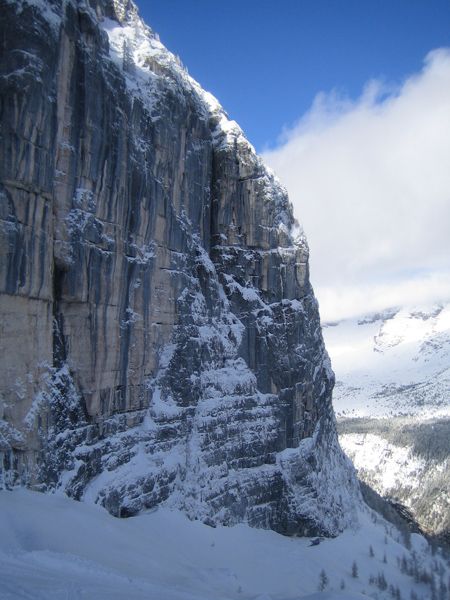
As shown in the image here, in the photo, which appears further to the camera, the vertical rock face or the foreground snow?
the vertical rock face

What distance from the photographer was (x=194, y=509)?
26906mm

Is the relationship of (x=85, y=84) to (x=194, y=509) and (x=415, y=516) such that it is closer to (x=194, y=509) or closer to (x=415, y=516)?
(x=194, y=509)

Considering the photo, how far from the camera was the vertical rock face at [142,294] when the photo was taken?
63.0 ft

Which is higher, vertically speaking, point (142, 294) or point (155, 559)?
point (142, 294)

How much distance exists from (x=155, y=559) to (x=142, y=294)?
38.8ft

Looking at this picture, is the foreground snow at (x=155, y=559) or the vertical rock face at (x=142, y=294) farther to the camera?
the vertical rock face at (x=142, y=294)

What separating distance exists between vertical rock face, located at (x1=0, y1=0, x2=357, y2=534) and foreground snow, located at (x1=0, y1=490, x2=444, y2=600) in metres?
1.31

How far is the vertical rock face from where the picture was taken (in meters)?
19.2

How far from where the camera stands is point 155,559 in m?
20.2

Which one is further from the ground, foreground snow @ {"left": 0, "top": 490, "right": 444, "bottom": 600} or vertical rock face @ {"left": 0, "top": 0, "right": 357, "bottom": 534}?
vertical rock face @ {"left": 0, "top": 0, "right": 357, "bottom": 534}

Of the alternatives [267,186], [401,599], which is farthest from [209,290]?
[401,599]

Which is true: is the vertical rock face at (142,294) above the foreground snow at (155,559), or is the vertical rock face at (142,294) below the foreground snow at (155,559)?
above

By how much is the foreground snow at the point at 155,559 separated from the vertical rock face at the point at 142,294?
1311mm

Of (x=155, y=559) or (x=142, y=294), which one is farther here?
(x=142, y=294)
